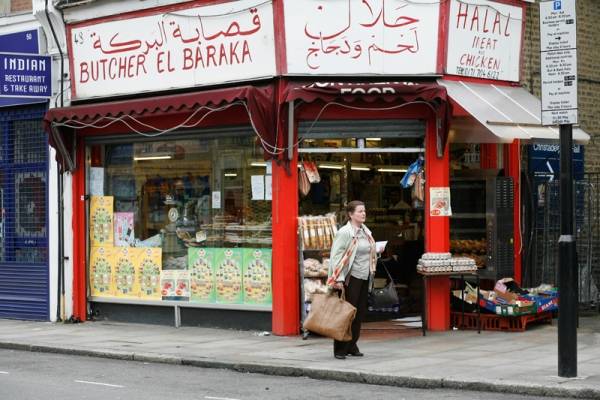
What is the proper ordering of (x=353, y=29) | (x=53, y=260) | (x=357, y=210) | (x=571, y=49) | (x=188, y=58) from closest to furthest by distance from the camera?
1. (x=571, y=49)
2. (x=357, y=210)
3. (x=353, y=29)
4. (x=188, y=58)
5. (x=53, y=260)

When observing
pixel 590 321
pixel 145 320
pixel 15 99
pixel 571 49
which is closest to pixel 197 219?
pixel 145 320

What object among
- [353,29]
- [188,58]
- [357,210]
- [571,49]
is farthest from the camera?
[188,58]

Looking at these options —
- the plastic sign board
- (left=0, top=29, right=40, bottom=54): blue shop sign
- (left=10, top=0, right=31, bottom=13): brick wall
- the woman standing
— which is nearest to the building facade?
(left=0, top=29, right=40, bottom=54): blue shop sign

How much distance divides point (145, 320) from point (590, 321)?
6.94m

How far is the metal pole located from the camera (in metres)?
10.1

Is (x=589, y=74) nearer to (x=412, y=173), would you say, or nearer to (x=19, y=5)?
(x=412, y=173)

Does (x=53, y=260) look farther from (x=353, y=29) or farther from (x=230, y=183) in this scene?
(x=353, y=29)

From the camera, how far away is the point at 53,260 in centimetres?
1711

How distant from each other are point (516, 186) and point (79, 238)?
283 inches

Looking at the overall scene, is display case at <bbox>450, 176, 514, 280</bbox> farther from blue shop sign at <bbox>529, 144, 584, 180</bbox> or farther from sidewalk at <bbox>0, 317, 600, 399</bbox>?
sidewalk at <bbox>0, 317, 600, 399</bbox>

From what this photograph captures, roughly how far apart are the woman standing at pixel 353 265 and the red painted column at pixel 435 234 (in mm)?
2391

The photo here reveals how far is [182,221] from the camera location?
16109 millimetres

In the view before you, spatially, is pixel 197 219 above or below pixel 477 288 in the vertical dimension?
above

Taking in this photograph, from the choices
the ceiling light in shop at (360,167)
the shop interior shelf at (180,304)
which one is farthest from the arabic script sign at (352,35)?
the shop interior shelf at (180,304)
